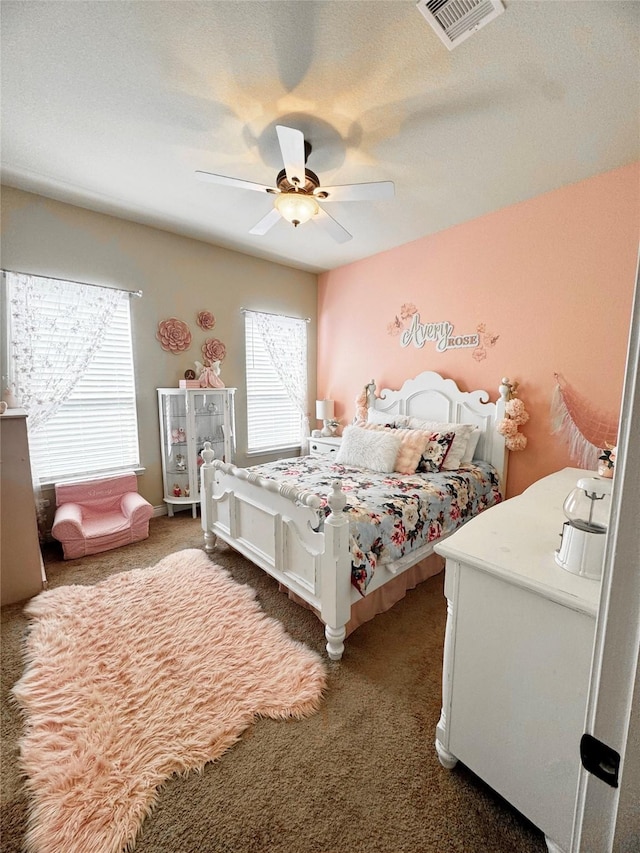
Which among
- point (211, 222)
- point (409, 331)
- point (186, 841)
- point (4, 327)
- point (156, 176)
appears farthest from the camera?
point (409, 331)

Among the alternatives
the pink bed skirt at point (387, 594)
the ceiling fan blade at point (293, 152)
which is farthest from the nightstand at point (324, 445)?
the ceiling fan blade at point (293, 152)

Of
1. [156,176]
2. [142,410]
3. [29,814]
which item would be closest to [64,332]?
[142,410]

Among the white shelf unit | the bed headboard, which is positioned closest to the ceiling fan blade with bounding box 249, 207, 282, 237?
the white shelf unit

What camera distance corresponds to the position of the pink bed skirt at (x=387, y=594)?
1957mm

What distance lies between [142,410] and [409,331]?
2.80 metres

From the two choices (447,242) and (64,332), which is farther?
(447,242)

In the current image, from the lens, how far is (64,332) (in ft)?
9.43

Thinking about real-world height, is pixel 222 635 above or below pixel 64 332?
below

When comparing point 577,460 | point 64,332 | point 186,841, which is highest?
point 64,332

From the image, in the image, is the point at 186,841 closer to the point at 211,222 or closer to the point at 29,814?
the point at 29,814

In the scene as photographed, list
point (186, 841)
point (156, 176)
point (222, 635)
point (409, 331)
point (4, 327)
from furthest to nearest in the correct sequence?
point (409, 331)
point (4, 327)
point (156, 176)
point (222, 635)
point (186, 841)

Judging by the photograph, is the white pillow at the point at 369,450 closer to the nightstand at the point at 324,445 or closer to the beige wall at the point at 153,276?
the nightstand at the point at 324,445

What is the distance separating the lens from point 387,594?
2.15 metres

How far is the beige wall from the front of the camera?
2725 mm
